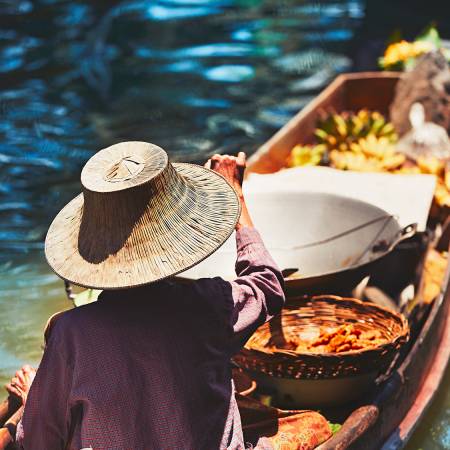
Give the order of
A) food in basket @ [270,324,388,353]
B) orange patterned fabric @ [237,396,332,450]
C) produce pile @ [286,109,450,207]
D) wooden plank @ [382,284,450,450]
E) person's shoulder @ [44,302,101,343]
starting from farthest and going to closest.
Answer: produce pile @ [286,109,450,207] → wooden plank @ [382,284,450,450] → food in basket @ [270,324,388,353] → orange patterned fabric @ [237,396,332,450] → person's shoulder @ [44,302,101,343]

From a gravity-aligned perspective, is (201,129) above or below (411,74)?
below

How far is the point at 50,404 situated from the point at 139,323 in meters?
0.29

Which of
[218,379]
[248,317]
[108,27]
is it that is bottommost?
[108,27]

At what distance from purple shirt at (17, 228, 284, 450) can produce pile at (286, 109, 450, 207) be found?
103 inches

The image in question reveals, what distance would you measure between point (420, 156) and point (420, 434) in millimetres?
1831

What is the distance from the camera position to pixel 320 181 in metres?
4.16

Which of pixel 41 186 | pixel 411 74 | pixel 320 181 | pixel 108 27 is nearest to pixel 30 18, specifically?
pixel 108 27

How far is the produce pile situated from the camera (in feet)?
15.6

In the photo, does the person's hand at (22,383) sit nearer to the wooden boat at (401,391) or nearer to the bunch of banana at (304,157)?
the wooden boat at (401,391)

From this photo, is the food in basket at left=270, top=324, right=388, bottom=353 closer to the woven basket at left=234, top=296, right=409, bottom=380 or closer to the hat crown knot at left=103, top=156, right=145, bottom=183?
the woven basket at left=234, top=296, right=409, bottom=380

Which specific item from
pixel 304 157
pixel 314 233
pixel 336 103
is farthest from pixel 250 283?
pixel 336 103

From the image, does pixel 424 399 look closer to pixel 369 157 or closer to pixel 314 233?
pixel 314 233

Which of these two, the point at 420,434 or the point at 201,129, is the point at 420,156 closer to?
the point at 420,434

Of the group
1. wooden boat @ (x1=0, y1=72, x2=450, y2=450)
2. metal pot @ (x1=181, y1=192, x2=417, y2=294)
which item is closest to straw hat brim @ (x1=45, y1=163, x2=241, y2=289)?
wooden boat @ (x1=0, y1=72, x2=450, y2=450)
